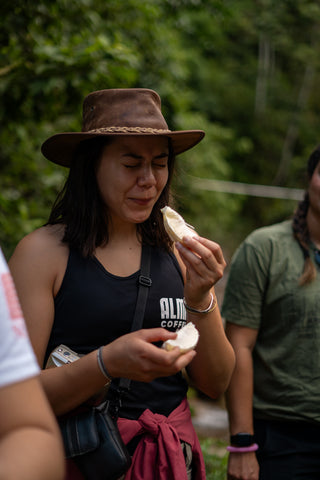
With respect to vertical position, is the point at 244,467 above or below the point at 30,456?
below

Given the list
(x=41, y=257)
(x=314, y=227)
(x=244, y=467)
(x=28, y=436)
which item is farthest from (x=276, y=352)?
(x=28, y=436)

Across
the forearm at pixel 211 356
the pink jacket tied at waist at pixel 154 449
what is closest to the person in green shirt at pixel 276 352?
the forearm at pixel 211 356

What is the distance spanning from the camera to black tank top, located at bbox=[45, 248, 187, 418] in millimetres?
1798

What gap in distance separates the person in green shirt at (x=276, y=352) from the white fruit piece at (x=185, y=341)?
82cm

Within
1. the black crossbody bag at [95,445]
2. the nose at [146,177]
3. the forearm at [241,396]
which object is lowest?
the forearm at [241,396]

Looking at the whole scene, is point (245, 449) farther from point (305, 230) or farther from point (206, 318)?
point (305, 230)

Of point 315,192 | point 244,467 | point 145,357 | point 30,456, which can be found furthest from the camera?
point 315,192

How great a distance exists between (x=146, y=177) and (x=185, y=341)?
0.64m

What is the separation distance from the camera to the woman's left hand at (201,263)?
1.77 metres

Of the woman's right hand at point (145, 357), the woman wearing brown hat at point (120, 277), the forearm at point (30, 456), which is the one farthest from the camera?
the woman wearing brown hat at point (120, 277)

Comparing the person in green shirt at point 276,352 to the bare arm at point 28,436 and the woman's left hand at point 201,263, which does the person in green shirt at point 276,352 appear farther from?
the bare arm at point 28,436

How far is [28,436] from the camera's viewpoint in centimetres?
92

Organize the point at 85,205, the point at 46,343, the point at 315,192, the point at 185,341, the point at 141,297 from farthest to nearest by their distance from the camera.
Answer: the point at 315,192
the point at 85,205
the point at 141,297
the point at 46,343
the point at 185,341

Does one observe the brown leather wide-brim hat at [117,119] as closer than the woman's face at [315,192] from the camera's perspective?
Yes
